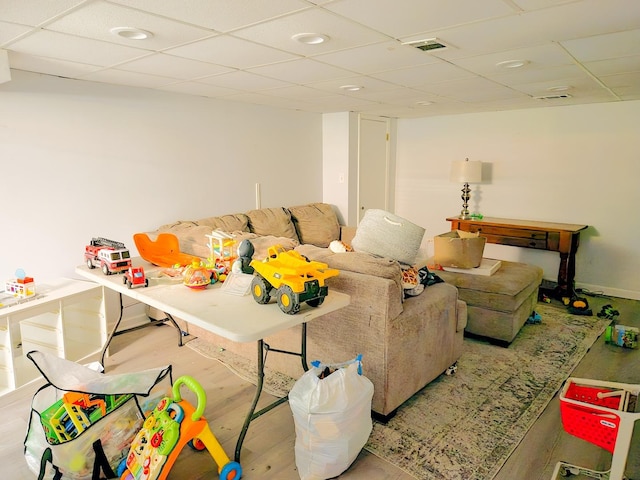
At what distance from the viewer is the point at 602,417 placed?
162 cm

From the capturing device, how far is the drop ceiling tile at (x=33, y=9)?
1643 millimetres

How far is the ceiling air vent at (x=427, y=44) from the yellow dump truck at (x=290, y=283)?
1262 mm

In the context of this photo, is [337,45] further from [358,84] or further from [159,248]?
[159,248]

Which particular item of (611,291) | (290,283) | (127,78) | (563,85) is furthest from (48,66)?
(611,291)

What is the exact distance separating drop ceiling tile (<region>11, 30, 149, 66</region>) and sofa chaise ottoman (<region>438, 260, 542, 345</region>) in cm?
276

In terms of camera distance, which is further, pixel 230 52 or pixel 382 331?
pixel 230 52

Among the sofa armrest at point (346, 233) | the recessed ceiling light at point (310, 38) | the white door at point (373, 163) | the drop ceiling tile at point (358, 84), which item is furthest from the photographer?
the white door at point (373, 163)

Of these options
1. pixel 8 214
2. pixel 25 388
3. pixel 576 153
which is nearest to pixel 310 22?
pixel 8 214

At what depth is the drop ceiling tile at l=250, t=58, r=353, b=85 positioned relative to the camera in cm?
267

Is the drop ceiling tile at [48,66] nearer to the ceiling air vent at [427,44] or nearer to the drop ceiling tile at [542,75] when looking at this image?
the ceiling air vent at [427,44]

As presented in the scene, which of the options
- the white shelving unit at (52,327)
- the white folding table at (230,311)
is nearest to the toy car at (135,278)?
the white folding table at (230,311)

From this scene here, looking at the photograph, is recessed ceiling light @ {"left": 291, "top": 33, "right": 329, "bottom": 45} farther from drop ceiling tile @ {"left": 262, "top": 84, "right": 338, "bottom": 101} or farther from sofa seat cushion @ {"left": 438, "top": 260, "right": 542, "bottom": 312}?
sofa seat cushion @ {"left": 438, "top": 260, "right": 542, "bottom": 312}

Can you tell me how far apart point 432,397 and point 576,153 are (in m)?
3.43

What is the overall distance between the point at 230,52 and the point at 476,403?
2.48 meters
